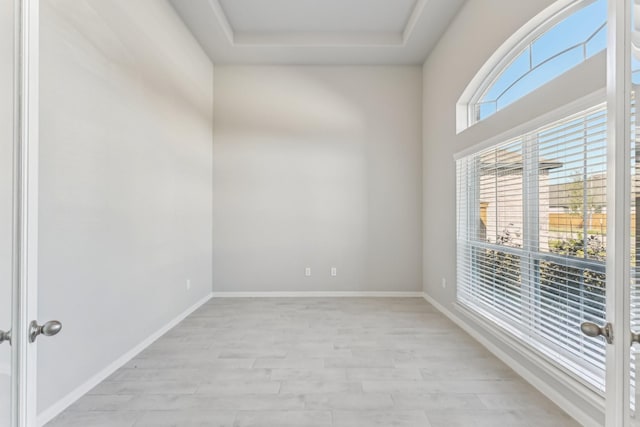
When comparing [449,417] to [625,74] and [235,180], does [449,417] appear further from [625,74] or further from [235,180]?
[235,180]

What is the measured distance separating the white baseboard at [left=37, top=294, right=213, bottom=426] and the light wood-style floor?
0.05 meters

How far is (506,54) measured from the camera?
277cm

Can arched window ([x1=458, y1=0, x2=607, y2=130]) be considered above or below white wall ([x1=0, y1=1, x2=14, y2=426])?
above

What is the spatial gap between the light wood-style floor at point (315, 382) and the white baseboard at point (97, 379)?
2.0 inches

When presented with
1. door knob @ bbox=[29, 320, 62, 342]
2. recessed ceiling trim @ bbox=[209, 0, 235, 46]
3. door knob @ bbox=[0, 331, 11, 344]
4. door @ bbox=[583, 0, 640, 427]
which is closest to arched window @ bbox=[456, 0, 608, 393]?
door @ bbox=[583, 0, 640, 427]

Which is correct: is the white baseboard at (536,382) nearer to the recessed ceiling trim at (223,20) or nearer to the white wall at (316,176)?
the white wall at (316,176)

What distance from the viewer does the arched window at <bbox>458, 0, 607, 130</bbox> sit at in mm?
1962

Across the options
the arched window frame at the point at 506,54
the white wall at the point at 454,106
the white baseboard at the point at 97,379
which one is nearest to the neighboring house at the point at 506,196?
the white wall at the point at 454,106

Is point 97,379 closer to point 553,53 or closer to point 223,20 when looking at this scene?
point 223,20

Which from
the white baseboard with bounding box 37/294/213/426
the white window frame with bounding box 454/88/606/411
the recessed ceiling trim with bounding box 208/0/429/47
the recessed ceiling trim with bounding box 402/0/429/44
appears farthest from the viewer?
the recessed ceiling trim with bounding box 208/0/429/47

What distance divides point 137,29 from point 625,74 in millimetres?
3306

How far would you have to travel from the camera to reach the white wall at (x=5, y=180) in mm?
821

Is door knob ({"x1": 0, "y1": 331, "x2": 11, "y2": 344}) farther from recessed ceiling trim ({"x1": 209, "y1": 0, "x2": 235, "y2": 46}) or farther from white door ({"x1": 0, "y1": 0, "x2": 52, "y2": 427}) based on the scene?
recessed ceiling trim ({"x1": 209, "y1": 0, "x2": 235, "y2": 46})

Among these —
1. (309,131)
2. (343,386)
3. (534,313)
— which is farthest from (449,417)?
(309,131)
